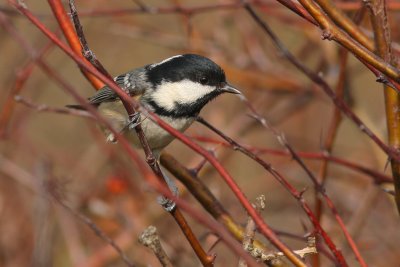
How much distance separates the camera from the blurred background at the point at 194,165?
11.4 feet

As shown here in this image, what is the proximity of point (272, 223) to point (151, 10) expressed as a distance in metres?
2.70

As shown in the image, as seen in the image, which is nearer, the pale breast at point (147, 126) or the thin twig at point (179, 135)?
the thin twig at point (179, 135)

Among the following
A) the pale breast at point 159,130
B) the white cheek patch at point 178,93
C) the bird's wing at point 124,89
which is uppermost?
the bird's wing at point 124,89

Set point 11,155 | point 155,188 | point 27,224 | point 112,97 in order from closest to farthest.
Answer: point 155,188 < point 112,97 < point 27,224 < point 11,155

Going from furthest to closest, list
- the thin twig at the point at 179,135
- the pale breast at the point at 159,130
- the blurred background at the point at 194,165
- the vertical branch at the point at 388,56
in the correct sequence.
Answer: the blurred background at the point at 194,165
the pale breast at the point at 159,130
the vertical branch at the point at 388,56
the thin twig at the point at 179,135

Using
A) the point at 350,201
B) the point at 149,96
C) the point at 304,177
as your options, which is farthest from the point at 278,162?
the point at 149,96

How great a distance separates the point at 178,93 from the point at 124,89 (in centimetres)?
28

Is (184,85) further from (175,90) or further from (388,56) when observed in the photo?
(388,56)

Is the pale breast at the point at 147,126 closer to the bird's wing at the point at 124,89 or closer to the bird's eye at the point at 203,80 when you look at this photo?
the bird's wing at the point at 124,89

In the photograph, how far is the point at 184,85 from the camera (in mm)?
2752

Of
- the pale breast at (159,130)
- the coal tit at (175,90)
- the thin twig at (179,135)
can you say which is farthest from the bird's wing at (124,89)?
the thin twig at (179,135)

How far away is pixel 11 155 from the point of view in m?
4.82

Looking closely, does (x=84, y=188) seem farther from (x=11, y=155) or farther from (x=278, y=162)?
(x=278, y=162)

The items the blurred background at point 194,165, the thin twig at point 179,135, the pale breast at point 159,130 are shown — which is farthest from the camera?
the blurred background at point 194,165
